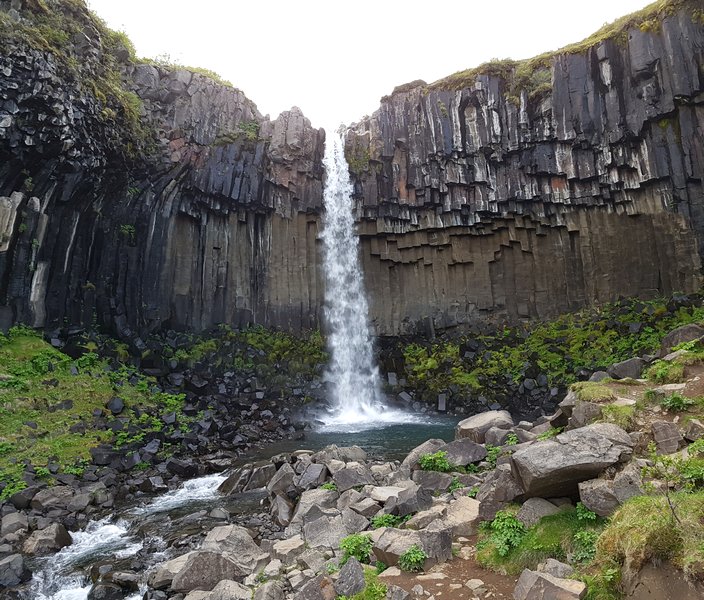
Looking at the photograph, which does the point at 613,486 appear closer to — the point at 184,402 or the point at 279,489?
the point at 279,489

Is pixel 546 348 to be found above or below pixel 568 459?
above

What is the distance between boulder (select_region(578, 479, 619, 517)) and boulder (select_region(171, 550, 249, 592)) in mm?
4664

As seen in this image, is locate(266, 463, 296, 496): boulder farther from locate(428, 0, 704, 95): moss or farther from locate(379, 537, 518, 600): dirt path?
locate(428, 0, 704, 95): moss

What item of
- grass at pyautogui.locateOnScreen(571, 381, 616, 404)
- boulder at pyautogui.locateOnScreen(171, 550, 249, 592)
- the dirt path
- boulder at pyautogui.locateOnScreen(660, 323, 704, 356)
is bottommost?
boulder at pyautogui.locateOnScreen(171, 550, 249, 592)

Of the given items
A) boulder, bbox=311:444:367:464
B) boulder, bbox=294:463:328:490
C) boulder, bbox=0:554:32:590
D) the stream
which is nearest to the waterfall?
the stream

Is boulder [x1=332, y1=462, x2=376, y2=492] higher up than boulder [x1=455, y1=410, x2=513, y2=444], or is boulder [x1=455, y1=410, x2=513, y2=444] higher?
boulder [x1=455, y1=410, x2=513, y2=444]

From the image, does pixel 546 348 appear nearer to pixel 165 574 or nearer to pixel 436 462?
pixel 436 462

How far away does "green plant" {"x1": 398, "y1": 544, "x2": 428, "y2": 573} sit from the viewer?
5.45 m

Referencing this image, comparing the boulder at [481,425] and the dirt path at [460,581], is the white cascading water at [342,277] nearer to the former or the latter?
the boulder at [481,425]

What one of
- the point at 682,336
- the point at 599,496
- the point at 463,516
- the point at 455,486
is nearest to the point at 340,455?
the point at 455,486

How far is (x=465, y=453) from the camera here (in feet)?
28.7

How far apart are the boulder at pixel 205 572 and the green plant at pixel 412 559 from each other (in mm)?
2535

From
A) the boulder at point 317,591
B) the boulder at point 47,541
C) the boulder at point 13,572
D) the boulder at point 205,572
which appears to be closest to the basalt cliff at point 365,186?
the boulder at point 47,541

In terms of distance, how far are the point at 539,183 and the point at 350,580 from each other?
2581 centimetres
